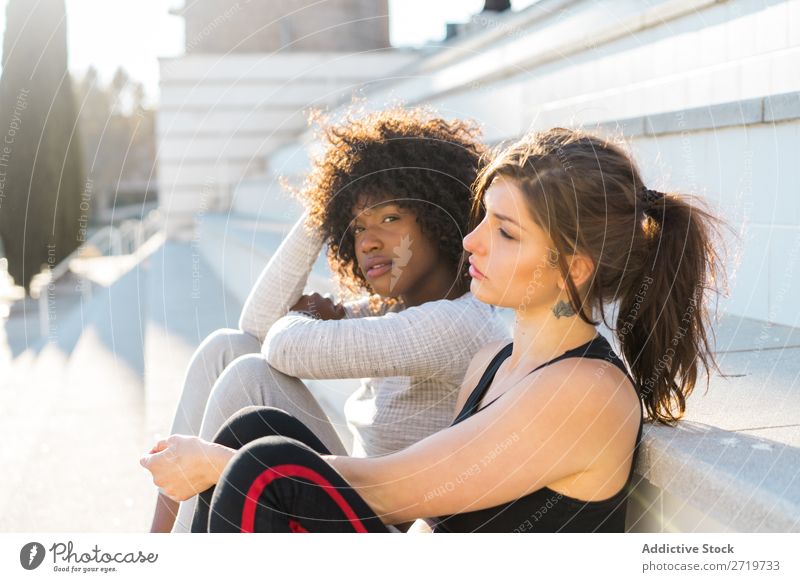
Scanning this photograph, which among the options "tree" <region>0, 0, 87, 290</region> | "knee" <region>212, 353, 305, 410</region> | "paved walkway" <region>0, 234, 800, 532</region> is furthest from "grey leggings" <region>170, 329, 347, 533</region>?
"tree" <region>0, 0, 87, 290</region>

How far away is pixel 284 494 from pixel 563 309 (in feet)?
1.53

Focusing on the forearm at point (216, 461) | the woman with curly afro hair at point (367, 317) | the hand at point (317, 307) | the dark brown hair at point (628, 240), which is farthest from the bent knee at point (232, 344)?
the dark brown hair at point (628, 240)

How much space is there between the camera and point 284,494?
118 centimetres

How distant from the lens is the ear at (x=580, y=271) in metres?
1.28

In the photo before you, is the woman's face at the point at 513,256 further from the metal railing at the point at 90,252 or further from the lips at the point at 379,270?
the metal railing at the point at 90,252

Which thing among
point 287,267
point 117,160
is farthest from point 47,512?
point 117,160

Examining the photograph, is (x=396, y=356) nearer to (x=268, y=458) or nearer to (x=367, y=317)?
(x=367, y=317)

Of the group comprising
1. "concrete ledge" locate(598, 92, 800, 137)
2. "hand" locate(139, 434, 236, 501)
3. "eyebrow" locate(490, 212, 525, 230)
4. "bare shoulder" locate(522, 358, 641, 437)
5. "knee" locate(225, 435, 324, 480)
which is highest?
"concrete ledge" locate(598, 92, 800, 137)

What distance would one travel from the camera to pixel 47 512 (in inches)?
97.0

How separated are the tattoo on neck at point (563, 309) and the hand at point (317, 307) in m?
0.64

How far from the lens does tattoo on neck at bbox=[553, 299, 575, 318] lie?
4.26 ft

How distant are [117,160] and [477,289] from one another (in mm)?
25305

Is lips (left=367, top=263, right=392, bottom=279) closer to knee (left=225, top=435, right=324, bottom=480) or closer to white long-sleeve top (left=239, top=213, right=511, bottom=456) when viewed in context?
white long-sleeve top (left=239, top=213, right=511, bottom=456)

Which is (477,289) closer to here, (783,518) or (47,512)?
(783,518)
